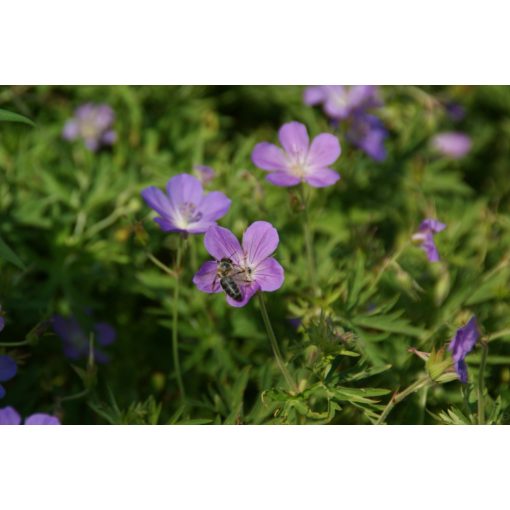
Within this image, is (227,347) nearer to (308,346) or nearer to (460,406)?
(308,346)

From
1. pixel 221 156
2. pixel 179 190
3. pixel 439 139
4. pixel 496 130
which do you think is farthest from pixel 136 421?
pixel 496 130

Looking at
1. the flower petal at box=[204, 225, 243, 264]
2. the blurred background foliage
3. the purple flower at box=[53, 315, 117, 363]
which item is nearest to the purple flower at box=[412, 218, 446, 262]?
the blurred background foliage

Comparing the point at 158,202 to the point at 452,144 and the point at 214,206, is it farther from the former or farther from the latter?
the point at 452,144

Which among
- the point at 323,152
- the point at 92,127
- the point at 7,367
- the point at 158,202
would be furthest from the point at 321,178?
the point at 92,127

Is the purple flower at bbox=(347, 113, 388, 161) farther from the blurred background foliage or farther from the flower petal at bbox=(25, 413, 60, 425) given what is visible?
the flower petal at bbox=(25, 413, 60, 425)

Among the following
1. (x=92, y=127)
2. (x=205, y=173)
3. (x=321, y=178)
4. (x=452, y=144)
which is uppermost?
(x=321, y=178)

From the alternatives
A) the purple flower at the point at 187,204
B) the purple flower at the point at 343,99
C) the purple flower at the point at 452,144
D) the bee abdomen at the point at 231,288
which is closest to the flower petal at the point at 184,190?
the purple flower at the point at 187,204

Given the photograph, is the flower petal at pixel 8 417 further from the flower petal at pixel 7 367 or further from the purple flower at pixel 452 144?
the purple flower at pixel 452 144

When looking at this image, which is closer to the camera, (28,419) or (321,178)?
(28,419)
